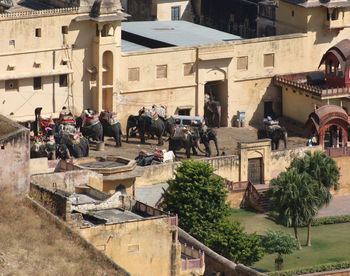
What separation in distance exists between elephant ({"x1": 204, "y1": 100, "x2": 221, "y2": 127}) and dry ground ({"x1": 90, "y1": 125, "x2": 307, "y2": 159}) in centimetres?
61

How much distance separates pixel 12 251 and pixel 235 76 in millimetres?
34084

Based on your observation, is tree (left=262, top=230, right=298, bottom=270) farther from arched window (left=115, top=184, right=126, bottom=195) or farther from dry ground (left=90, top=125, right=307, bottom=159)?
dry ground (left=90, top=125, right=307, bottom=159)

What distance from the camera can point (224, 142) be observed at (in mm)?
88562

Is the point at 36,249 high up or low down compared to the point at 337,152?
down

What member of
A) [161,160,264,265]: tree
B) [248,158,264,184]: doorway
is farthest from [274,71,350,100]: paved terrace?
[161,160,264,265]: tree

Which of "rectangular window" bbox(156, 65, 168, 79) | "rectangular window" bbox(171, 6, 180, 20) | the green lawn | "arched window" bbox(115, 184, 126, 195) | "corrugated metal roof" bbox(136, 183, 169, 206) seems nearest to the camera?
the green lawn

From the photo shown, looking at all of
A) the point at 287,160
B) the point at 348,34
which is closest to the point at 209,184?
the point at 287,160

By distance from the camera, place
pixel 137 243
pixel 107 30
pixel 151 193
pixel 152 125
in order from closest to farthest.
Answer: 1. pixel 137 243
2. pixel 151 193
3. pixel 152 125
4. pixel 107 30

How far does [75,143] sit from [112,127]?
427 cm

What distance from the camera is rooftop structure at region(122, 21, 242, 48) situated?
93.8m

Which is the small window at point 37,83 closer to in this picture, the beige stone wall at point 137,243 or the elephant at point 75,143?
the elephant at point 75,143

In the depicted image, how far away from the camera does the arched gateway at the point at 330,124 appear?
86.4 meters

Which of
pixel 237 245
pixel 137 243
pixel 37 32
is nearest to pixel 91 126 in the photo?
pixel 37 32

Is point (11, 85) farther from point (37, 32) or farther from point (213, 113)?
A: point (213, 113)
